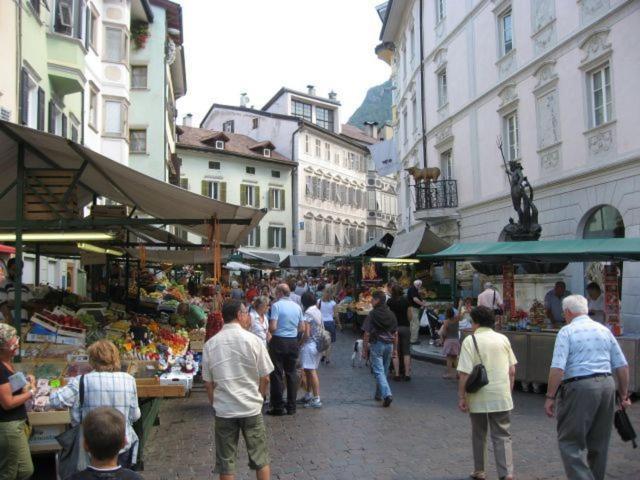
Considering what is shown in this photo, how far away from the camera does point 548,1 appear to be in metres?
17.1

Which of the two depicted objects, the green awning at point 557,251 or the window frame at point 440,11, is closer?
the green awning at point 557,251

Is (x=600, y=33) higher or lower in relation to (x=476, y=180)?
higher

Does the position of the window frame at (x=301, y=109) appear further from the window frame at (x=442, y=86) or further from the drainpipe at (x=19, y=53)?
the drainpipe at (x=19, y=53)

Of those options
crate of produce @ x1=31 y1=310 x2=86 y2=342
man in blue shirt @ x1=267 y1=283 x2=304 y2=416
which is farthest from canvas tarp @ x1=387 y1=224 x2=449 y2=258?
crate of produce @ x1=31 y1=310 x2=86 y2=342

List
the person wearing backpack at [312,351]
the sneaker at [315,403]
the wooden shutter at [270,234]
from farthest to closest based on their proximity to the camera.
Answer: the wooden shutter at [270,234] → the person wearing backpack at [312,351] → the sneaker at [315,403]

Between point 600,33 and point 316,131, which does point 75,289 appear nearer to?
point 600,33

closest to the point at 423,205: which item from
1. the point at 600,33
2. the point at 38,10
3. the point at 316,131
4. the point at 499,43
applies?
the point at 499,43

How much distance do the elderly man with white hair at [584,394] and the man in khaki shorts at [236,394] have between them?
2.36 m

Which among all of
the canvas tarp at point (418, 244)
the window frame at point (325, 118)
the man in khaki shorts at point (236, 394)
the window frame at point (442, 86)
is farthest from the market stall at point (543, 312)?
the window frame at point (325, 118)

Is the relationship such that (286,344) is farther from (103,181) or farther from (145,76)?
(145,76)

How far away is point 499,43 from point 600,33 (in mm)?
5353

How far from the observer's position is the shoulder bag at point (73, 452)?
14.2ft

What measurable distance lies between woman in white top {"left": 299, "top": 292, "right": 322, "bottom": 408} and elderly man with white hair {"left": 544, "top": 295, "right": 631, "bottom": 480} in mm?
4548

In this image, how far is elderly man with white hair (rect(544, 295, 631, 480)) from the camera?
499 cm
